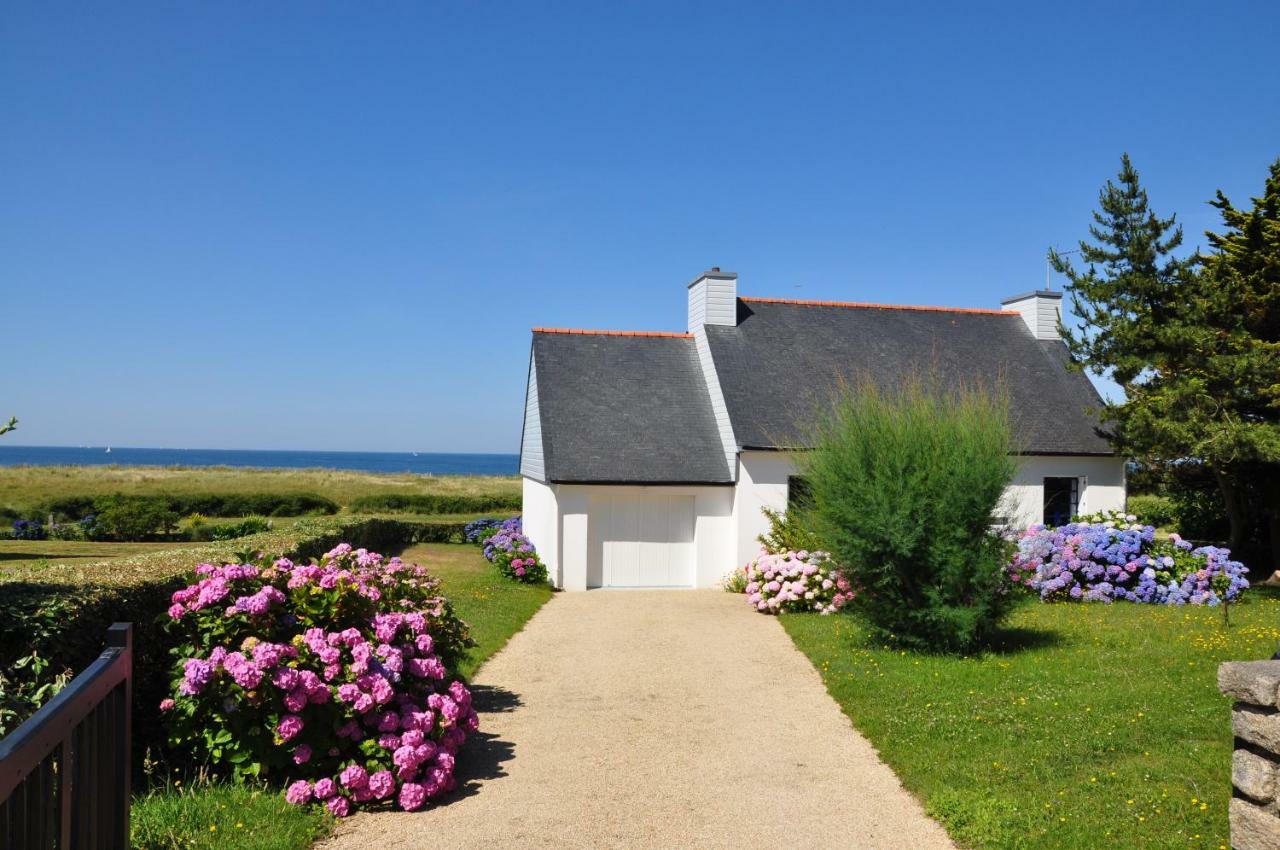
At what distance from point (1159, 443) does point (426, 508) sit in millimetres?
28077

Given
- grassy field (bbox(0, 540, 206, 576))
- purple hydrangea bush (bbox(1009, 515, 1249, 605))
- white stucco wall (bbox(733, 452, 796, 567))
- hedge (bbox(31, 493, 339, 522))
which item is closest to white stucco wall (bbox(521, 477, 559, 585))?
white stucco wall (bbox(733, 452, 796, 567))

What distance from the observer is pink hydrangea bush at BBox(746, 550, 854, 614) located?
15719 millimetres

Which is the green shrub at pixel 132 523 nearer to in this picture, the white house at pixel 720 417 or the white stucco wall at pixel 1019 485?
the white house at pixel 720 417

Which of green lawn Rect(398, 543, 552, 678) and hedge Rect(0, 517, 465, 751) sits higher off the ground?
hedge Rect(0, 517, 465, 751)

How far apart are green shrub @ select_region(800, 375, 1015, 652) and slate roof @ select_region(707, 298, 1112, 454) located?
263 inches

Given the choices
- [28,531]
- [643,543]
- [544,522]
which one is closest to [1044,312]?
[643,543]

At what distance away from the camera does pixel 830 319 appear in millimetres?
22906

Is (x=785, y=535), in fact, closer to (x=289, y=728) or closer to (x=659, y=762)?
(x=659, y=762)

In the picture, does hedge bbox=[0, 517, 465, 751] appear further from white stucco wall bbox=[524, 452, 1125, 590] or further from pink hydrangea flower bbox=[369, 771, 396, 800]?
white stucco wall bbox=[524, 452, 1125, 590]

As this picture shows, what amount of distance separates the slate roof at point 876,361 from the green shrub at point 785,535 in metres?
1.47

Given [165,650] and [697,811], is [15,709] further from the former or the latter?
[697,811]

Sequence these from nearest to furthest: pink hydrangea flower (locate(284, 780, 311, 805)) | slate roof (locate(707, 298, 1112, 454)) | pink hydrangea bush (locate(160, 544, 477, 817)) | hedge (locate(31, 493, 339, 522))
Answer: pink hydrangea flower (locate(284, 780, 311, 805)) < pink hydrangea bush (locate(160, 544, 477, 817)) < slate roof (locate(707, 298, 1112, 454)) < hedge (locate(31, 493, 339, 522))

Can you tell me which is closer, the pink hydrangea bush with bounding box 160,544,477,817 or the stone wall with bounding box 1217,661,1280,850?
the stone wall with bounding box 1217,661,1280,850

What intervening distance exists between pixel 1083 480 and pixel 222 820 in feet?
62.3
